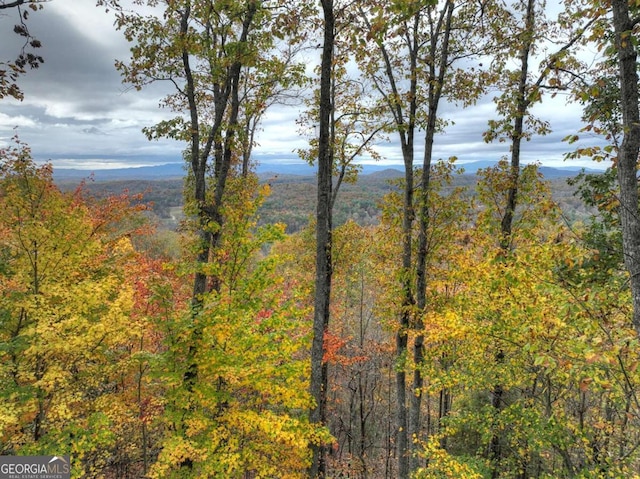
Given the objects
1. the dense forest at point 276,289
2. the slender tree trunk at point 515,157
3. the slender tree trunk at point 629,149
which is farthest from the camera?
the slender tree trunk at point 515,157

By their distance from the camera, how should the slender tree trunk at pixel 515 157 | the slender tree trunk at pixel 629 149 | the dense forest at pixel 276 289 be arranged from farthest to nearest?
the slender tree trunk at pixel 515 157 → the dense forest at pixel 276 289 → the slender tree trunk at pixel 629 149

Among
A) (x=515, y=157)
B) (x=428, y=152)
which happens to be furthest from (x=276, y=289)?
(x=515, y=157)

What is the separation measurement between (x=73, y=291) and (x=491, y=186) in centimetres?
1262

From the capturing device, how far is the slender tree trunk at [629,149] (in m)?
4.17

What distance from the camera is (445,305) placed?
12.5m

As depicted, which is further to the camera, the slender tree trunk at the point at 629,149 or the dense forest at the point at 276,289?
the dense forest at the point at 276,289

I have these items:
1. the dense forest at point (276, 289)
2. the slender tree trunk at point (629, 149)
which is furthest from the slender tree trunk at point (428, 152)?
the slender tree trunk at point (629, 149)

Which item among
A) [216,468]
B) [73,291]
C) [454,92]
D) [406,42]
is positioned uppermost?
[406,42]

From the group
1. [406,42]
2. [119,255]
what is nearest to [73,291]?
[119,255]

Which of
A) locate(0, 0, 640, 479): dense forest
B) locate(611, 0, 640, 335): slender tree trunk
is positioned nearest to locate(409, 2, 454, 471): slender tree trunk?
locate(0, 0, 640, 479): dense forest

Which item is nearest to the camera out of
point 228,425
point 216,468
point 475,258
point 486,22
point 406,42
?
point 216,468

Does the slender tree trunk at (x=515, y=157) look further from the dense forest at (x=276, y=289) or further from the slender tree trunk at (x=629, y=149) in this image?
the slender tree trunk at (x=629, y=149)

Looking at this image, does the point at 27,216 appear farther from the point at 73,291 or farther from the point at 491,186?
the point at 491,186

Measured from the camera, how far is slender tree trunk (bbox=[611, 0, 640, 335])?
164 inches
